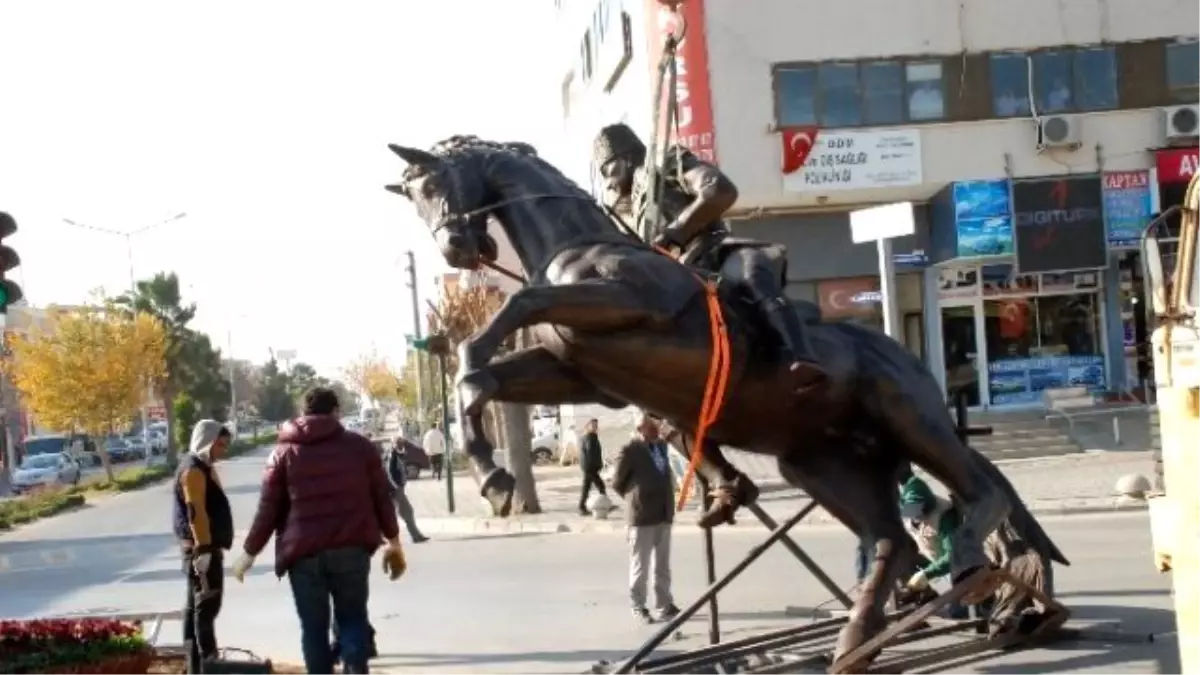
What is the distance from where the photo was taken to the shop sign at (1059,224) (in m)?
27.0

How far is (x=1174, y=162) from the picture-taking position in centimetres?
2684

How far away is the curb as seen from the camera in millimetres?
17672

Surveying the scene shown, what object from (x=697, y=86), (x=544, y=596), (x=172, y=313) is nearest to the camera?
(x=544, y=596)

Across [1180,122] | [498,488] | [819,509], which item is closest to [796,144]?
[1180,122]

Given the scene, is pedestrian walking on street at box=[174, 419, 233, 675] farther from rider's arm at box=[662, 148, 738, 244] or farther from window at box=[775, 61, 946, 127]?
window at box=[775, 61, 946, 127]

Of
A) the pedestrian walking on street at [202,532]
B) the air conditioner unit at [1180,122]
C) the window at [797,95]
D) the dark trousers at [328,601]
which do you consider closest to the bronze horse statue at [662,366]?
the dark trousers at [328,601]

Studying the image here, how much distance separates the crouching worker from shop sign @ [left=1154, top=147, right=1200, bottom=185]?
19237 mm

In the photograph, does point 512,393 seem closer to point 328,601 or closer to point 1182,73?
point 328,601

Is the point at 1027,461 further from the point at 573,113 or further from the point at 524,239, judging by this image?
the point at 573,113

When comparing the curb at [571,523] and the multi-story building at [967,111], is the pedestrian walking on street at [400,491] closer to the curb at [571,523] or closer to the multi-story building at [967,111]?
the curb at [571,523]

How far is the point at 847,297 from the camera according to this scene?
28.6 m

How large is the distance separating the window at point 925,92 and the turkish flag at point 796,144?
7.05 ft

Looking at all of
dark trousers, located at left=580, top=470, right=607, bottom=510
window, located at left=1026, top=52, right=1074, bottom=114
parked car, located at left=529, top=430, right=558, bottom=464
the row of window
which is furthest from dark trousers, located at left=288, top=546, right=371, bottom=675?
parked car, located at left=529, top=430, right=558, bottom=464

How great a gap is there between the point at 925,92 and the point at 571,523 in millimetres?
12144
